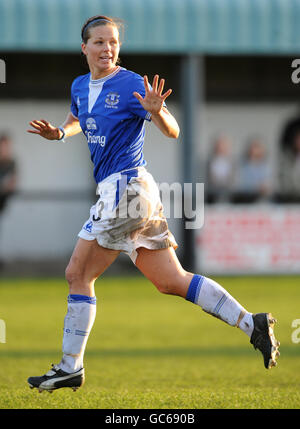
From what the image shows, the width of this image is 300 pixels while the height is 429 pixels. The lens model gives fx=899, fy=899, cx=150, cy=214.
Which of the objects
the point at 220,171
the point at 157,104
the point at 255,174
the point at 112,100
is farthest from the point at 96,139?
the point at 255,174

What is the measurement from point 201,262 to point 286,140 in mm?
5071

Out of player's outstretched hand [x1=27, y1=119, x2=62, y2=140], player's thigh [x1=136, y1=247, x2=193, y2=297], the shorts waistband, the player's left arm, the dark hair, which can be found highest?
the dark hair

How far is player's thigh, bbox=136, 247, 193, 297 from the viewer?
5522 millimetres

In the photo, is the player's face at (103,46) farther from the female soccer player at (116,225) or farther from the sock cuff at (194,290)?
the sock cuff at (194,290)

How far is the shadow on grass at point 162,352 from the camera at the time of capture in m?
7.98

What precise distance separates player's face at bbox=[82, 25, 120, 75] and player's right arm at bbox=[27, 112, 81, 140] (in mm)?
545

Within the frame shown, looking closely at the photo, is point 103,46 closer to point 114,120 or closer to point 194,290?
point 114,120

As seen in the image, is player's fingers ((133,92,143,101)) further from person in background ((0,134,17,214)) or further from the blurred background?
person in background ((0,134,17,214))

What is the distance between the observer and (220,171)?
1741 cm

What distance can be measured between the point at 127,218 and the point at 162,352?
117 inches

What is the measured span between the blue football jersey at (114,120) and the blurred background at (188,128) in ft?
32.0

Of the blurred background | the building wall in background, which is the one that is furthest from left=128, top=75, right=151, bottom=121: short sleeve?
the building wall in background

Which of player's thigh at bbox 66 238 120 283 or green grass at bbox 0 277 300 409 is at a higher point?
player's thigh at bbox 66 238 120 283

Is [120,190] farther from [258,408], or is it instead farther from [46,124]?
[258,408]
